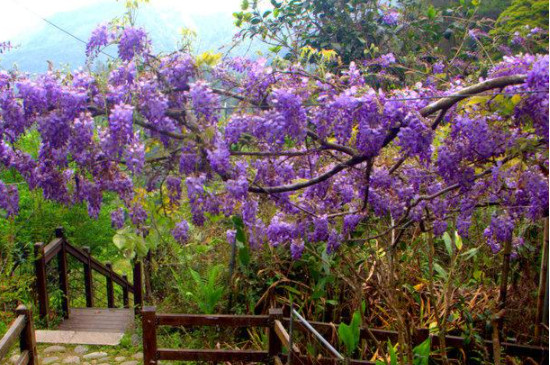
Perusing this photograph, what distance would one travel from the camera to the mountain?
284 centimetres

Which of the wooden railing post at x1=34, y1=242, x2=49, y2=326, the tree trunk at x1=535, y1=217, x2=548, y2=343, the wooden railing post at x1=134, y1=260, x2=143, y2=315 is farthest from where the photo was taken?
the wooden railing post at x1=134, y1=260, x2=143, y2=315

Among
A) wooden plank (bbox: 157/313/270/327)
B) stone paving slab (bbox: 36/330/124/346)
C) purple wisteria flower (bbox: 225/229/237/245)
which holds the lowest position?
stone paving slab (bbox: 36/330/124/346)

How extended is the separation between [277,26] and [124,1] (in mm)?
4061

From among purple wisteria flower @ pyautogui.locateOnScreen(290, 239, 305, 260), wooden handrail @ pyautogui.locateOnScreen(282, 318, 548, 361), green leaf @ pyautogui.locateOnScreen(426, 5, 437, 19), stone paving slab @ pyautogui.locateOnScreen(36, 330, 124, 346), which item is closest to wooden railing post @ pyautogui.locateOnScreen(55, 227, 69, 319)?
stone paving slab @ pyautogui.locateOnScreen(36, 330, 124, 346)

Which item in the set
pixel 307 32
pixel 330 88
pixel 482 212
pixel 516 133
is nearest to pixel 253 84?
pixel 330 88

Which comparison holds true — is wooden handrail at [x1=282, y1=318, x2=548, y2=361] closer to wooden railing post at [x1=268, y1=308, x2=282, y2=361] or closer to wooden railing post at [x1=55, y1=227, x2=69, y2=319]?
wooden railing post at [x1=268, y1=308, x2=282, y2=361]

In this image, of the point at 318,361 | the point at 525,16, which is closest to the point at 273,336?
the point at 318,361

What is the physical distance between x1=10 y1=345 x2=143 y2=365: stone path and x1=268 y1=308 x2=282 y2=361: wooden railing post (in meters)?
1.77

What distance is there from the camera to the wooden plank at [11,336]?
11.2 feet

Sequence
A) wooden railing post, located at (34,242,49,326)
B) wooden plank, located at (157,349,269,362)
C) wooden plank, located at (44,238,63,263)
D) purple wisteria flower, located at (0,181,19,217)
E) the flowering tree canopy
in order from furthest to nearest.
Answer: wooden plank, located at (44,238,63,263)
wooden railing post, located at (34,242,49,326)
wooden plank, located at (157,349,269,362)
purple wisteria flower, located at (0,181,19,217)
the flowering tree canopy

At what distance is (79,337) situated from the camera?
586 cm

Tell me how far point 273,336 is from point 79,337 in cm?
277

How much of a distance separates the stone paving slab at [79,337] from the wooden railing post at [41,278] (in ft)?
1.05

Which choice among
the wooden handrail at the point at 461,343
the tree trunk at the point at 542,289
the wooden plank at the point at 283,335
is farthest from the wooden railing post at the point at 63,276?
the tree trunk at the point at 542,289
